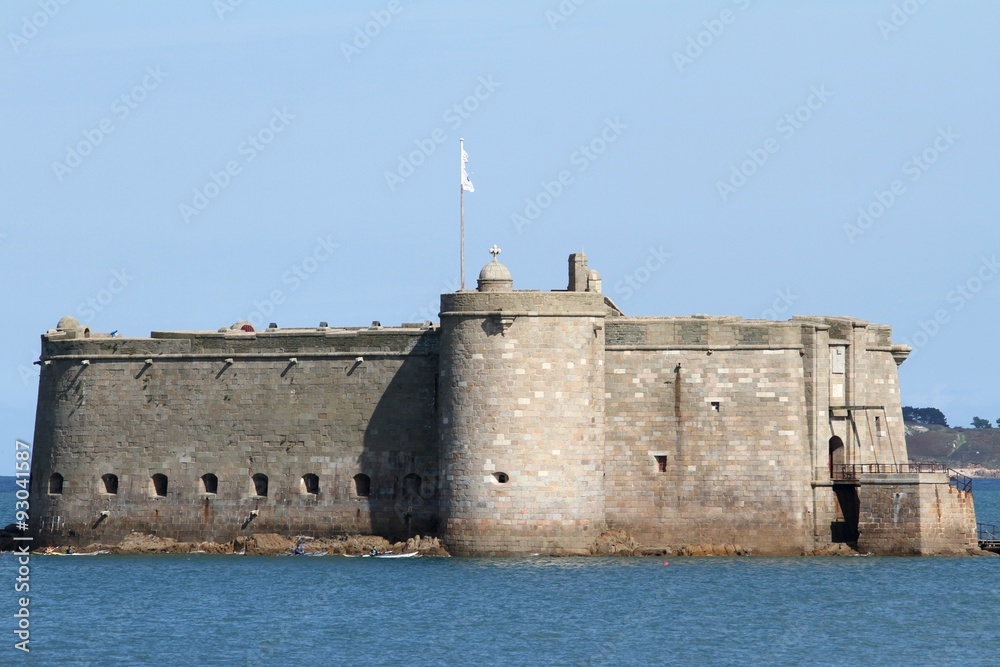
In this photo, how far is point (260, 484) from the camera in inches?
2502

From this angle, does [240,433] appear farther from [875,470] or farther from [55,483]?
[875,470]

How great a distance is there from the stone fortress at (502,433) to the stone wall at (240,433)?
6cm

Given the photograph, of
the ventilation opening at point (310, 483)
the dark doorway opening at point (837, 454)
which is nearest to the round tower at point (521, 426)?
the ventilation opening at point (310, 483)

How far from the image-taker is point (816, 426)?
201 feet

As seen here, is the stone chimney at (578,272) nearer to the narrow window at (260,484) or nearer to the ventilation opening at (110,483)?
the narrow window at (260,484)

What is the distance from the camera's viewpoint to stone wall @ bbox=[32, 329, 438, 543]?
6228 centimetres

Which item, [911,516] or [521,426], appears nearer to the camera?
[521,426]

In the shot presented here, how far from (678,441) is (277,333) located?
12.1 meters

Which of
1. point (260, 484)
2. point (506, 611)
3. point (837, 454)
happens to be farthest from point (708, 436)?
point (260, 484)

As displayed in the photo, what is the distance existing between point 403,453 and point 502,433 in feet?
15.2

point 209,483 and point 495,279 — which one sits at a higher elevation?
point 495,279

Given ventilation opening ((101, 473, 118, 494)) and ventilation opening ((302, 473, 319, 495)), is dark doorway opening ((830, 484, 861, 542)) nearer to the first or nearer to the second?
ventilation opening ((302, 473, 319, 495))

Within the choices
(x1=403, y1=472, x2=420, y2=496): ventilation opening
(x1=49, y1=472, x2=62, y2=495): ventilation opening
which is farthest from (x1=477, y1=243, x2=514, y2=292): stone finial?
(x1=49, y1=472, x2=62, y2=495): ventilation opening

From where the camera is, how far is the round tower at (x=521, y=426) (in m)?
58.5
